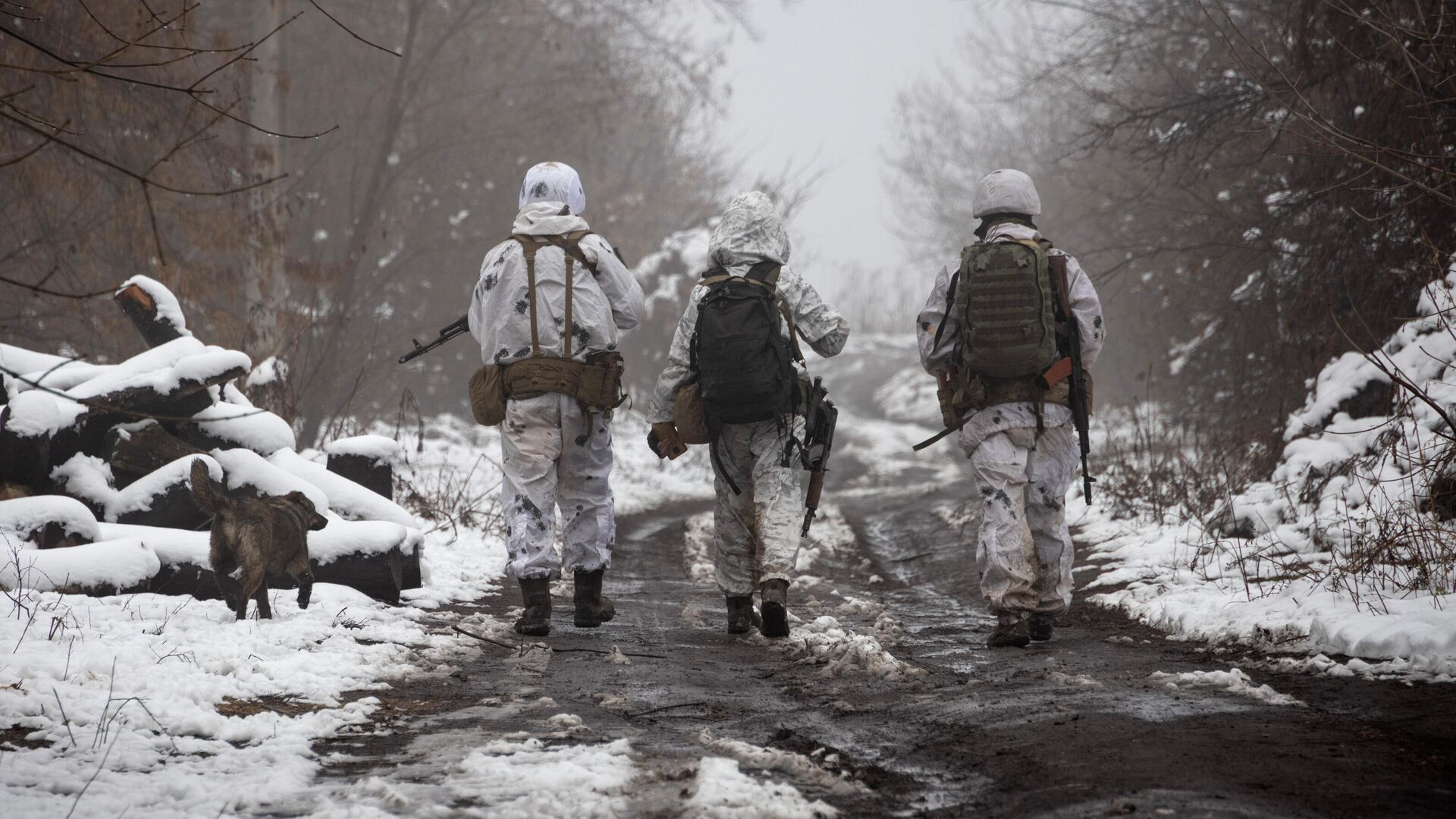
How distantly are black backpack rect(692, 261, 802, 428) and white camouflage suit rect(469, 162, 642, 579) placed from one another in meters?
0.52

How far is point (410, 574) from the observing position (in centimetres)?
618

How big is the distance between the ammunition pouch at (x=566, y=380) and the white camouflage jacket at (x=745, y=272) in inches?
11.0

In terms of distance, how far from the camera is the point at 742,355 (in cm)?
538

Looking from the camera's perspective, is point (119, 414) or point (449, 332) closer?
point (119, 414)

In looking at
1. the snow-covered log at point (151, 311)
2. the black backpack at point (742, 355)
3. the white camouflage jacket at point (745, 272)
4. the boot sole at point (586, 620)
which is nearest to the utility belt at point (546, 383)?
the white camouflage jacket at point (745, 272)

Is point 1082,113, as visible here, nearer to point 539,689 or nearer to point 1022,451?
point 1022,451

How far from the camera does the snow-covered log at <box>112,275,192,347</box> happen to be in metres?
6.90

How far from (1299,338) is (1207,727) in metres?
6.61

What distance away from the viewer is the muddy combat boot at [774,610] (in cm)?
519

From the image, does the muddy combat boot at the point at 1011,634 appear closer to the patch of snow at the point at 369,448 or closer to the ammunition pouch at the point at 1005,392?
the ammunition pouch at the point at 1005,392

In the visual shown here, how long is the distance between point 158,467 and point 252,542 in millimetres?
1832

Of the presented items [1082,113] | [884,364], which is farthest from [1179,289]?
[884,364]

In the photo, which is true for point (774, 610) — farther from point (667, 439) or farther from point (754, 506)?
point (667, 439)

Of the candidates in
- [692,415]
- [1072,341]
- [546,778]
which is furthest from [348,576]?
[1072,341]
